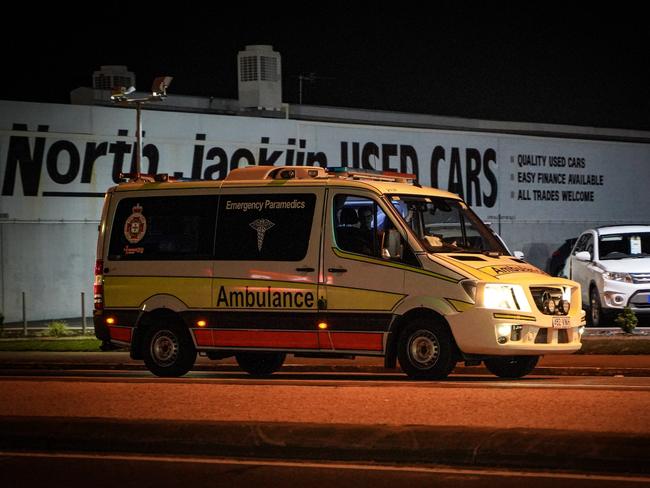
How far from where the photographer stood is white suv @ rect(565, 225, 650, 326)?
2500 centimetres

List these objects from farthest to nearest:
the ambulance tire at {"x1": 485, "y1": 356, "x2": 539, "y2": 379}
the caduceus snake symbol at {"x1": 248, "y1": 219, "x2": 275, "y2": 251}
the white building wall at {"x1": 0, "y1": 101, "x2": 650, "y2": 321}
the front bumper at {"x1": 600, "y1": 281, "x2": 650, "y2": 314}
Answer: the white building wall at {"x1": 0, "y1": 101, "x2": 650, "y2": 321}
the front bumper at {"x1": 600, "y1": 281, "x2": 650, "y2": 314}
the caduceus snake symbol at {"x1": 248, "y1": 219, "x2": 275, "y2": 251}
the ambulance tire at {"x1": 485, "y1": 356, "x2": 539, "y2": 379}

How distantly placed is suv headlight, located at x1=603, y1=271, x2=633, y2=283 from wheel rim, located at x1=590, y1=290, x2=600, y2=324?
63cm

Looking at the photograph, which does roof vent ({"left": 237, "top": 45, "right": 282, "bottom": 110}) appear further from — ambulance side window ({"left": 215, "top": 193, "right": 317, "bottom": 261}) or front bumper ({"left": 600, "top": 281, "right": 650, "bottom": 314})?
ambulance side window ({"left": 215, "top": 193, "right": 317, "bottom": 261})

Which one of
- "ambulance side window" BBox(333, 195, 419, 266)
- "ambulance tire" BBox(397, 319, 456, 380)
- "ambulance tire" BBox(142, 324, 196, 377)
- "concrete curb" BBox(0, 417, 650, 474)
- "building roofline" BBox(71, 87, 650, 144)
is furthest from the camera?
"building roofline" BBox(71, 87, 650, 144)

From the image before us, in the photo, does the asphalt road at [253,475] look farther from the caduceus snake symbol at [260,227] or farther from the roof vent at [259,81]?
the roof vent at [259,81]

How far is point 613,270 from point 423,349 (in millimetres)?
10552

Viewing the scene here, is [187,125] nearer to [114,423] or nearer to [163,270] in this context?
[163,270]

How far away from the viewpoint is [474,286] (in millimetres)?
15203

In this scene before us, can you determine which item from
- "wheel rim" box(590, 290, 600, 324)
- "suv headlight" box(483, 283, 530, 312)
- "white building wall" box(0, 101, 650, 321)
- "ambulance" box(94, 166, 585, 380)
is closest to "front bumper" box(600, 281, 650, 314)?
"wheel rim" box(590, 290, 600, 324)

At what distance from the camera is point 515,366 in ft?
54.0

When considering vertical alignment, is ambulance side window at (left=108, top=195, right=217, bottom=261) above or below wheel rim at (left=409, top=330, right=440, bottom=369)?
above

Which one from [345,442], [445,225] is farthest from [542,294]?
[345,442]

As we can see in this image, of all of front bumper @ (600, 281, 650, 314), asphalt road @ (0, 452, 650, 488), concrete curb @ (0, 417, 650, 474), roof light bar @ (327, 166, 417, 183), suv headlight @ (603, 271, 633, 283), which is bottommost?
asphalt road @ (0, 452, 650, 488)

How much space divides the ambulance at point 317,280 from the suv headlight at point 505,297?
14 mm
